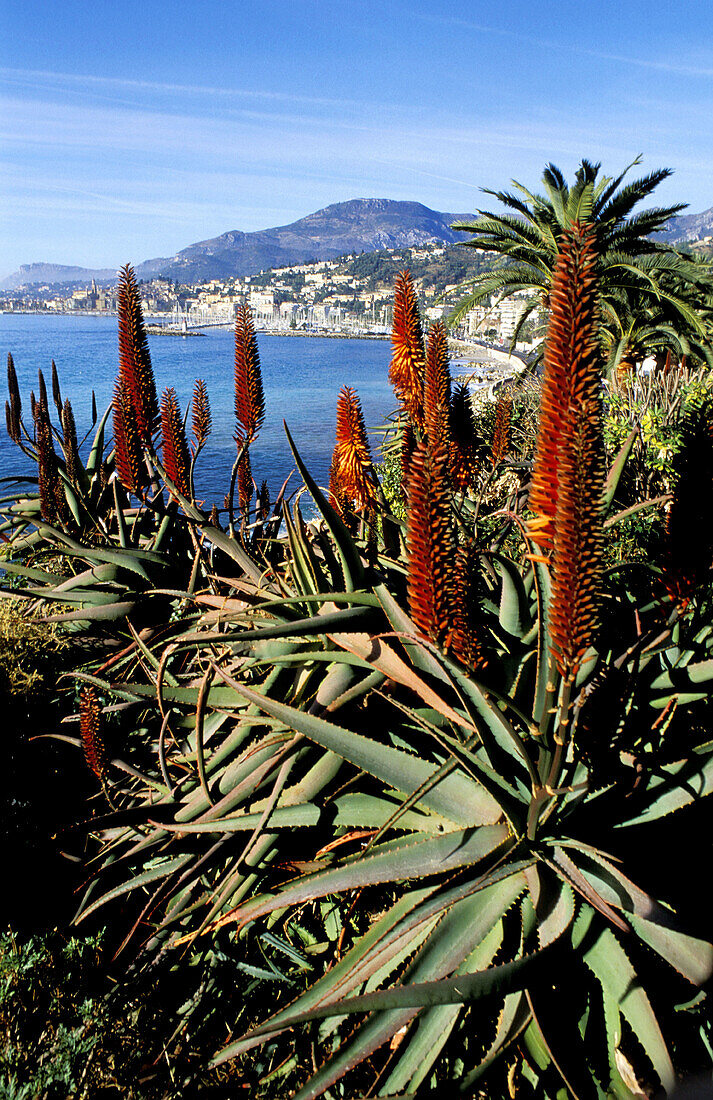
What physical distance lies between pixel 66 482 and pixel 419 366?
8.52ft

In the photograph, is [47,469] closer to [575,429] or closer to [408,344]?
[408,344]

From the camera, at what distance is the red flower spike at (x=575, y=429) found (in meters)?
1.36

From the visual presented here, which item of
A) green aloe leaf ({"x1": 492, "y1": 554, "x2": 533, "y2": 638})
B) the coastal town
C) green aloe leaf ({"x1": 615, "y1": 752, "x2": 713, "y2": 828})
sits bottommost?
green aloe leaf ({"x1": 615, "y1": 752, "x2": 713, "y2": 828})

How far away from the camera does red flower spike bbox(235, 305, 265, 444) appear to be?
329 cm

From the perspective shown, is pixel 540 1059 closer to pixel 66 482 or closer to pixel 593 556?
pixel 593 556

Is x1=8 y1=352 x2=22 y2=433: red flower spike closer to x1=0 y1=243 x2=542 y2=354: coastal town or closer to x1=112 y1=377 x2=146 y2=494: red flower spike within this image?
x1=112 y1=377 x2=146 y2=494: red flower spike

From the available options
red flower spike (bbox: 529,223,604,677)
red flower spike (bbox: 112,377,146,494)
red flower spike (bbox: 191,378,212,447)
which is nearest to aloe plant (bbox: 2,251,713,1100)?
red flower spike (bbox: 529,223,604,677)

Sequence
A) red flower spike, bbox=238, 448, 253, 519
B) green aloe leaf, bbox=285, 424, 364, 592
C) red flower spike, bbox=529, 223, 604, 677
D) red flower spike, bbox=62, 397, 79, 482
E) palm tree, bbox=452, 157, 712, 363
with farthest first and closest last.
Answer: palm tree, bbox=452, 157, 712, 363, red flower spike, bbox=62, 397, 79, 482, red flower spike, bbox=238, 448, 253, 519, green aloe leaf, bbox=285, 424, 364, 592, red flower spike, bbox=529, 223, 604, 677

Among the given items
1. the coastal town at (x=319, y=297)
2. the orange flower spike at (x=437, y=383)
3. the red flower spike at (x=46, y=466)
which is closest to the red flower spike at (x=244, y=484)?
the orange flower spike at (x=437, y=383)

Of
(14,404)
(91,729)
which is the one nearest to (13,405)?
(14,404)

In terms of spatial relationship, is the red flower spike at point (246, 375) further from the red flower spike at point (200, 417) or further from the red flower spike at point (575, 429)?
the red flower spike at point (575, 429)

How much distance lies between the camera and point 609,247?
48.0ft

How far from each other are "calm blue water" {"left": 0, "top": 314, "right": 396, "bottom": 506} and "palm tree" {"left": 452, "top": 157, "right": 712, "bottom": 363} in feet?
21.0

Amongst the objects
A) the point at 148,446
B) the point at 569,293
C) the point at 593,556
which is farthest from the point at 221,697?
the point at 569,293
